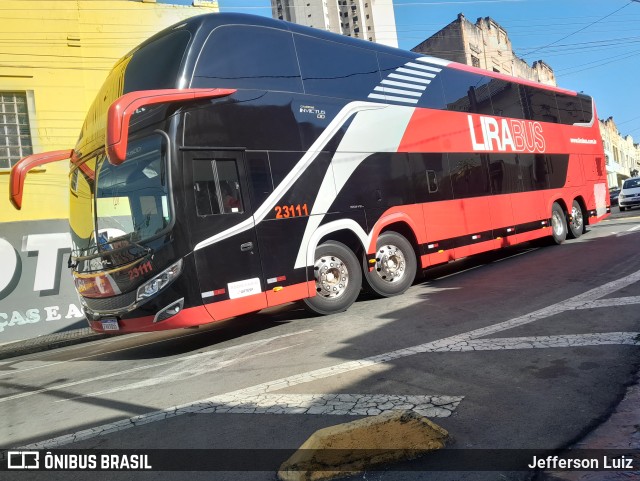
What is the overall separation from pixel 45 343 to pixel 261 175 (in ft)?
21.8

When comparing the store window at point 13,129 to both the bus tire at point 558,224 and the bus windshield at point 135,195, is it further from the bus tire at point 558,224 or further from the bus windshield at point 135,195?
the bus tire at point 558,224

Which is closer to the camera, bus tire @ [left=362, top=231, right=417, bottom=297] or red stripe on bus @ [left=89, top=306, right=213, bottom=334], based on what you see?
red stripe on bus @ [left=89, top=306, right=213, bottom=334]

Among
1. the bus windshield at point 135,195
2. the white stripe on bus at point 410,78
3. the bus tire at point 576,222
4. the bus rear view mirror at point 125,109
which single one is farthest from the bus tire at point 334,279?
the bus tire at point 576,222

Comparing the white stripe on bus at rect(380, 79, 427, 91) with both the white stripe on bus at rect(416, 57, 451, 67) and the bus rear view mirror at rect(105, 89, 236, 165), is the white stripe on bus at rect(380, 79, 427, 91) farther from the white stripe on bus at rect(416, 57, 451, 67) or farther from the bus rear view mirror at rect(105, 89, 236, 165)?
the bus rear view mirror at rect(105, 89, 236, 165)

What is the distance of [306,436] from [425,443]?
819 millimetres

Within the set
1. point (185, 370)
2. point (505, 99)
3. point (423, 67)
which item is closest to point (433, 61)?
point (423, 67)

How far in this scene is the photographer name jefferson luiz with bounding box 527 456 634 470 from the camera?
8.61 feet

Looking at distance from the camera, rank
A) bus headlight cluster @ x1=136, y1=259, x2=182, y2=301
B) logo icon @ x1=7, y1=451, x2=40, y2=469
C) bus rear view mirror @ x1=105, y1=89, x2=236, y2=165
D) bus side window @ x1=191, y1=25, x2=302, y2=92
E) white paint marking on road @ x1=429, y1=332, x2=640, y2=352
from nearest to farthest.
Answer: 1. logo icon @ x1=7, y1=451, x2=40, y2=469
2. white paint marking on road @ x1=429, y1=332, x2=640, y2=352
3. bus rear view mirror @ x1=105, y1=89, x2=236, y2=165
4. bus headlight cluster @ x1=136, y1=259, x2=182, y2=301
5. bus side window @ x1=191, y1=25, x2=302, y2=92

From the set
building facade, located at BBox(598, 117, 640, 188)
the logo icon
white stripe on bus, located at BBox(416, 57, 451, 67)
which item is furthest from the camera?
building facade, located at BBox(598, 117, 640, 188)

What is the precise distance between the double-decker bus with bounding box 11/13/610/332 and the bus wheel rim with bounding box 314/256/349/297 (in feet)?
0.10

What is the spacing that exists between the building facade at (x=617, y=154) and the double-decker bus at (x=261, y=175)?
4832 centimetres

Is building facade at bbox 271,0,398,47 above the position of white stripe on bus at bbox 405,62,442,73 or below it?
above

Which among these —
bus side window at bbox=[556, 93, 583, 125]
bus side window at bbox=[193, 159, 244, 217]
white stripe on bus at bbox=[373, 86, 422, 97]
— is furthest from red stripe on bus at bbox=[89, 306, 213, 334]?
bus side window at bbox=[556, 93, 583, 125]

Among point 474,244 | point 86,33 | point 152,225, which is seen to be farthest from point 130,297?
point 86,33
